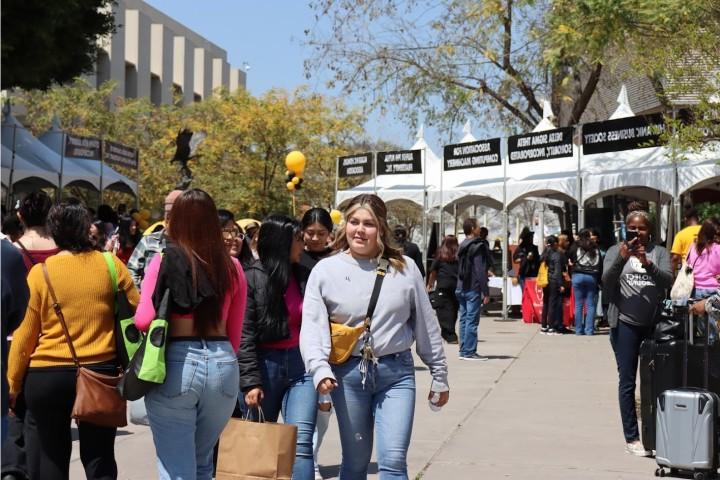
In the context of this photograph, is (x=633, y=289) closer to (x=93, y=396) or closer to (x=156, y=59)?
(x=93, y=396)

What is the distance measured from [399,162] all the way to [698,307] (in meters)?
18.2

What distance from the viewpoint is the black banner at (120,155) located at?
22.4 metres

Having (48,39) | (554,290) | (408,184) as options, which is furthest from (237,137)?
(554,290)

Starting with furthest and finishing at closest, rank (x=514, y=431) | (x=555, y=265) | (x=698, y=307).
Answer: (x=555, y=265), (x=514, y=431), (x=698, y=307)

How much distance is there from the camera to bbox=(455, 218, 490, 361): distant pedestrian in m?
15.5

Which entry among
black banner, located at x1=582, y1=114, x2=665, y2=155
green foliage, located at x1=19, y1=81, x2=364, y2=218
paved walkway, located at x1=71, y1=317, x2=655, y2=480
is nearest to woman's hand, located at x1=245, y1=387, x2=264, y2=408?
paved walkway, located at x1=71, y1=317, x2=655, y2=480

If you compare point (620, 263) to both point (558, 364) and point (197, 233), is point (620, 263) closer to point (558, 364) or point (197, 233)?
point (197, 233)

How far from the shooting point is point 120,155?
2281 cm

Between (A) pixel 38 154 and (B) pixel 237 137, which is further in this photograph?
(B) pixel 237 137

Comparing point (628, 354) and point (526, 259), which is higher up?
point (526, 259)

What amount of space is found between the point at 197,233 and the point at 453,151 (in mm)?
19980

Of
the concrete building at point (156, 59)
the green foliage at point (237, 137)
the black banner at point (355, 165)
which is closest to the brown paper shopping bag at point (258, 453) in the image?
the black banner at point (355, 165)

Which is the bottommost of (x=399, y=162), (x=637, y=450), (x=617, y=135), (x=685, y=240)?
(x=637, y=450)

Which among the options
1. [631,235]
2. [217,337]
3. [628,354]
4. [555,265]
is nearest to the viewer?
[217,337]
